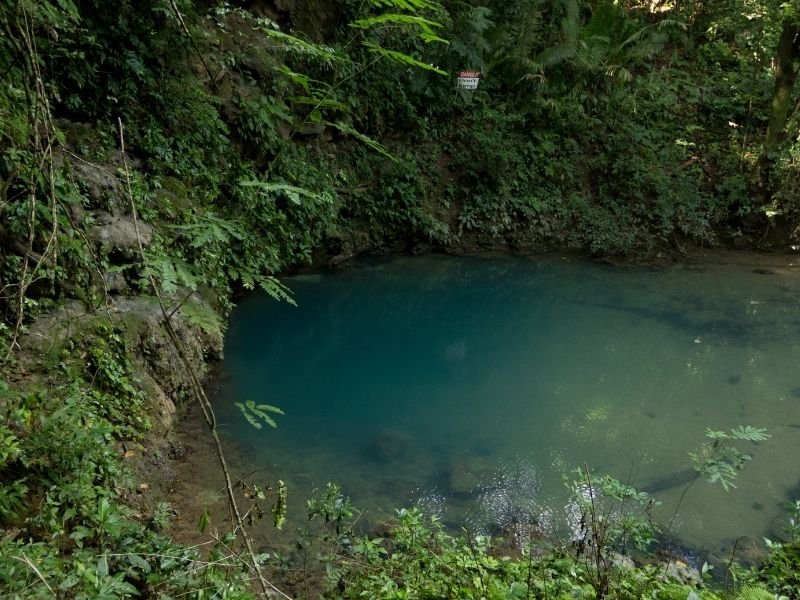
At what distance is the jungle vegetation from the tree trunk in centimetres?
4

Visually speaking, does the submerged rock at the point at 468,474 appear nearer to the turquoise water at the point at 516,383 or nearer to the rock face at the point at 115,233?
the turquoise water at the point at 516,383

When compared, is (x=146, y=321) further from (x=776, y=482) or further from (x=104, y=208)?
(x=776, y=482)

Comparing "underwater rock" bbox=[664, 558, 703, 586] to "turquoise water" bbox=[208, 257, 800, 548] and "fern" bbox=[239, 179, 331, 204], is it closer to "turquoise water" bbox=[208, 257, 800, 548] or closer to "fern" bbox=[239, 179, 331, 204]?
"turquoise water" bbox=[208, 257, 800, 548]

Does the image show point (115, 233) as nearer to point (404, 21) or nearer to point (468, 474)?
point (404, 21)

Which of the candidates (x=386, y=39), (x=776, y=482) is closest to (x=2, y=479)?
(x=776, y=482)

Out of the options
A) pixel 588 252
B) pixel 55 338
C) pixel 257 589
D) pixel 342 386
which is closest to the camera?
pixel 257 589

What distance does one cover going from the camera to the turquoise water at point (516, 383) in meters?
4.39

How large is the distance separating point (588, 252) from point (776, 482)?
6.07 meters

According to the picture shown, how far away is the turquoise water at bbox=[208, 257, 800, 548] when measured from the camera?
439 centimetres

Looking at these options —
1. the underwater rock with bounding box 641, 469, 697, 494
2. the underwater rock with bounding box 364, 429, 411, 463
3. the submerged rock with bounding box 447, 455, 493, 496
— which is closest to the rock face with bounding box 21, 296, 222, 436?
the underwater rock with bounding box 364, 429, 411, 463

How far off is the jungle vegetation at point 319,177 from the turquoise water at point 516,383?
1.80 feet

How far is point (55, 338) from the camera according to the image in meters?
3.53

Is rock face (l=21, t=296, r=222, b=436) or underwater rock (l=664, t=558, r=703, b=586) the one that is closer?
underwater rock (l=664, t=558, r=703, b=586)

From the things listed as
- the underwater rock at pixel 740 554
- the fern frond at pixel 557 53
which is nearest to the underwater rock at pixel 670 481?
the underwater rock at pixel 740 554
